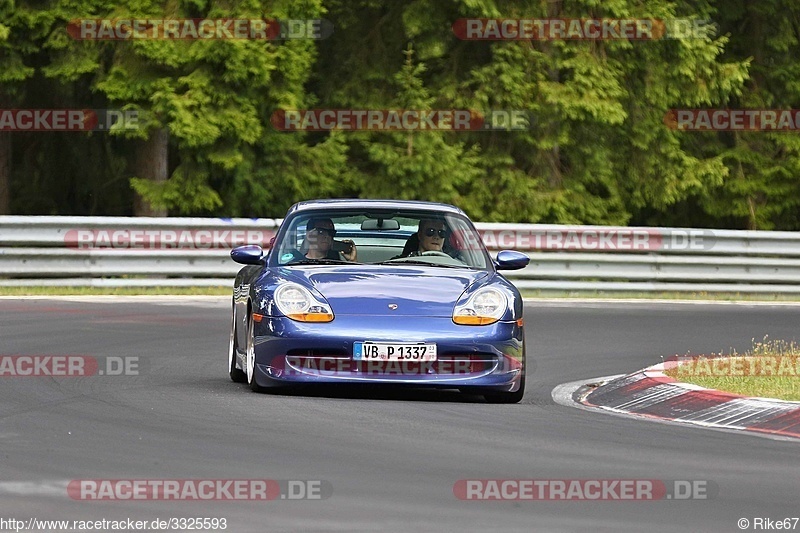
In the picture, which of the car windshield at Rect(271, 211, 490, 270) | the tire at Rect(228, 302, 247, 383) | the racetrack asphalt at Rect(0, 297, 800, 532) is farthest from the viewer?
the tire at Rect(228, 302, 247, 383)

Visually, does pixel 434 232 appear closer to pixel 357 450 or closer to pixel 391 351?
pixel 391 351

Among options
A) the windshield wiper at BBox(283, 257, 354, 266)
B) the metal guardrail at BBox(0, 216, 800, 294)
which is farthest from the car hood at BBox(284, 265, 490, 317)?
the metal guardrail at BBox(0, 216, 800, 294)

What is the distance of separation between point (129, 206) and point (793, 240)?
1273cm

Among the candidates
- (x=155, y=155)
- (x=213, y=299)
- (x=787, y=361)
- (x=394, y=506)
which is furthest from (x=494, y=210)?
(x=394, y=506)

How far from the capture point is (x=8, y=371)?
43.0ft

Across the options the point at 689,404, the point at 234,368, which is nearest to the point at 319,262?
the point at 234,368

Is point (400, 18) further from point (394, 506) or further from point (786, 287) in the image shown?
point (394, 506)

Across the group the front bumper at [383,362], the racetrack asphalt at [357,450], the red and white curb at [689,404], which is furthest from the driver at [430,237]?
the red and white curb at [689,404]

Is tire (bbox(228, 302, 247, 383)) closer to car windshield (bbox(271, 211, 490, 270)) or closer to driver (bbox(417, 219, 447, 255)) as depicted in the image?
car windshield (bbox(271, 211, 490, 270))

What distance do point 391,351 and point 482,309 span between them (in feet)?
2.34

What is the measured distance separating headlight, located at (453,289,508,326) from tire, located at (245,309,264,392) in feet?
4.49

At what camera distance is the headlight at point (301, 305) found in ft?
38.0

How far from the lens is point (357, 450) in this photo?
9.14 m

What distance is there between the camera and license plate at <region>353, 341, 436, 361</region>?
11.4 m
